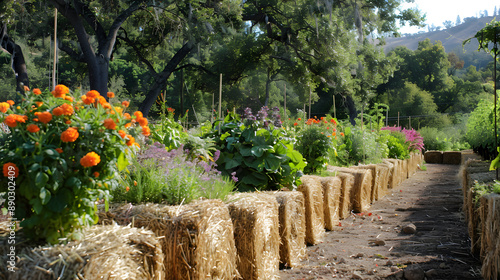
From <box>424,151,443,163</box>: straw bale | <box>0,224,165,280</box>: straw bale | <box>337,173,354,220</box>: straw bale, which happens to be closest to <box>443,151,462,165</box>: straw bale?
<box>424,151,443,163</box>: straw bale

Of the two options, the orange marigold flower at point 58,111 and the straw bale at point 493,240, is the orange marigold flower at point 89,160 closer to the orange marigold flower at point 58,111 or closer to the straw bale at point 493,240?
the orange marigold flower at point 58,111

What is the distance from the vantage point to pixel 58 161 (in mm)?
1971

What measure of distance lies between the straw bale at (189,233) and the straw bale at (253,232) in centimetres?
37

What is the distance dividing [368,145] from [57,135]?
871cm

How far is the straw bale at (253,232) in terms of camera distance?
3203 millimetres

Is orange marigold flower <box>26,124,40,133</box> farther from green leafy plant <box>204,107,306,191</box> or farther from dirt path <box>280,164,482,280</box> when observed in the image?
dirt path <box>280,164,482,280</box>

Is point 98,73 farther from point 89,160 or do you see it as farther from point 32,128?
point 89,160

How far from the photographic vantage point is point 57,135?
2.03 metres

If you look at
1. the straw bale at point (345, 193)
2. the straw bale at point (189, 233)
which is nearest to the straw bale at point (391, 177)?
the straw bale at point (345, 193)

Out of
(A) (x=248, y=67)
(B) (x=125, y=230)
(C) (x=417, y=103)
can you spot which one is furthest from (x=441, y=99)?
(B) (x=125, y=230)

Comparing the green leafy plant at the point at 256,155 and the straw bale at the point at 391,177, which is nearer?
the green leafy plant at the point at 256,155

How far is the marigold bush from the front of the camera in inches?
74.9

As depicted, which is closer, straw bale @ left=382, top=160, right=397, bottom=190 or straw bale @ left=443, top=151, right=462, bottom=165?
straw bale @ left=382, top=160, right=397, bottom=190

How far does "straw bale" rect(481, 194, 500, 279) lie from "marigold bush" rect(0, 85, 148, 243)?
288 cm
